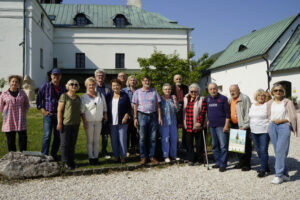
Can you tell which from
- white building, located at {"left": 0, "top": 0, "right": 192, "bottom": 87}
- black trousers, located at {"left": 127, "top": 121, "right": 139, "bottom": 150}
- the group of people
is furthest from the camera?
white building, located at {"left": 0, "top": 0, "right": 192, "bottom": 87}

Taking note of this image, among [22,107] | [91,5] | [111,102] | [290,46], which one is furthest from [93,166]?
[91,5]

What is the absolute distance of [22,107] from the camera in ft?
17.9

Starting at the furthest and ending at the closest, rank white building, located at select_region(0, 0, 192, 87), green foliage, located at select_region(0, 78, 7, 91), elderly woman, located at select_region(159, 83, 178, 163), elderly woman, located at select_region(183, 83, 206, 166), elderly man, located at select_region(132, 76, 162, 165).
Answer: white building, located at select_region(0, 0, 192, 87) → green foliage, located at select_region(0, 78, 7, 91) → elderly woman, located at select_region(159, 83, 178, 163) → elderly woman, located at select_region(183, 83, 206, 166) → elderly man, located at select_region(132, 76, 162, 165)

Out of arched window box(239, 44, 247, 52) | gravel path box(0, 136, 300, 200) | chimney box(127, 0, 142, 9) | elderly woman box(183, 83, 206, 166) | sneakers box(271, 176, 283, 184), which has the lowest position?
gravel path box(0, 136, 300, 200)

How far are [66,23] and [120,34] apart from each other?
6360 millimetres

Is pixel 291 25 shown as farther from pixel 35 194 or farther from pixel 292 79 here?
pixel 35 194

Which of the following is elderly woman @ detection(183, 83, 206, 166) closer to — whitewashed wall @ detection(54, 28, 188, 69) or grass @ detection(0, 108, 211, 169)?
grass @ detection(0, 108, 211, 169)

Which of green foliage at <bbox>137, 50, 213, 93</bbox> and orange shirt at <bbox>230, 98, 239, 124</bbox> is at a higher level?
green foliage at <bbox>137, 50, 213, 93</bbox>

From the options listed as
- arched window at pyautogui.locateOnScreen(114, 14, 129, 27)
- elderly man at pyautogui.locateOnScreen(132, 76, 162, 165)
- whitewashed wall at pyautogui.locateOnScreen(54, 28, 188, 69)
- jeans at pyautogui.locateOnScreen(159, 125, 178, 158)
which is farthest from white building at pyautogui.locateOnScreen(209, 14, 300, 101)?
elderly man at pyautogui.locateOnScreen(132, 76, 162, 165)

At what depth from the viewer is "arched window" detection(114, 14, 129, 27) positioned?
30.5 metres

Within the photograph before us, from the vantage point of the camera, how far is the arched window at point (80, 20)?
30.2m

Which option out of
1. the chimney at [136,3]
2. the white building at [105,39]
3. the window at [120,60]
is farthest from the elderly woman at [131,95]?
the chimney at [136,3]

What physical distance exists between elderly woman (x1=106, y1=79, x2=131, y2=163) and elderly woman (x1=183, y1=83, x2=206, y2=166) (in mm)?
1325

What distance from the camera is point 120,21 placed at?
30.6 metres
